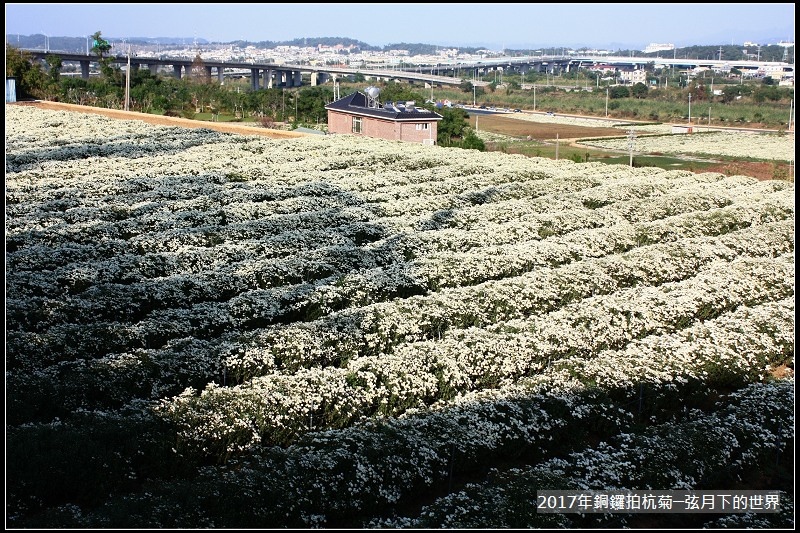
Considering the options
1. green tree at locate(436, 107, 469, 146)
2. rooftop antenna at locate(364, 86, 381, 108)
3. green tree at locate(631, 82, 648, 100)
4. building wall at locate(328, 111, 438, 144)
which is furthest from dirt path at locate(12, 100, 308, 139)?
green tree at locate(631, 82, 648, 100)

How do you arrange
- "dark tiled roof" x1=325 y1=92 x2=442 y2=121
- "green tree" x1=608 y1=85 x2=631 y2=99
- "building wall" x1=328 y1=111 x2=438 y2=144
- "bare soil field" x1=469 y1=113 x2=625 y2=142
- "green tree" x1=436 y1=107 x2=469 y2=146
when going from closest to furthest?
"building wall" x1=328 y1=111 x2=438 y2=144, "dark tiled roof" x1=325 y1=92 x2=442 y2=121, "green tree" x1=436 y1=107 x2=469 y2=146, "bare soil field" x1=469 y1=113 x2=625 y2=142, "green tree" x1=608 y1=85 x2=631 y2=99

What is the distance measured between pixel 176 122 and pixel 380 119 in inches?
764

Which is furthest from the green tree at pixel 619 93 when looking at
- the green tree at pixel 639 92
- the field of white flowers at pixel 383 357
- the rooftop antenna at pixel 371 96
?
the field of white flowers at pixel 383 357

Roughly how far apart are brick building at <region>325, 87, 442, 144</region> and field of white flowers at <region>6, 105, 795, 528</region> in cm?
2469

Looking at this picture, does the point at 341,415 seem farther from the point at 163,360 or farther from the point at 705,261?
the point at 705,261

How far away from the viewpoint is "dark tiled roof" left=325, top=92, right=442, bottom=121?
66500 mm

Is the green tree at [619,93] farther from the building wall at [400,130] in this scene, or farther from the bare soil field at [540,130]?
the building wall at [400,130]

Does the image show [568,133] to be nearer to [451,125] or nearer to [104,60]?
[451,125]

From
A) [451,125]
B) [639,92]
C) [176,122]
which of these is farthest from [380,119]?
[639,92]

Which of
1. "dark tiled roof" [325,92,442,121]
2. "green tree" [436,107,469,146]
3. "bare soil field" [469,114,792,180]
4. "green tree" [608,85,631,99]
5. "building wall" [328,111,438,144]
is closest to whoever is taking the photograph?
"bare soil field" [469,114,792,180]

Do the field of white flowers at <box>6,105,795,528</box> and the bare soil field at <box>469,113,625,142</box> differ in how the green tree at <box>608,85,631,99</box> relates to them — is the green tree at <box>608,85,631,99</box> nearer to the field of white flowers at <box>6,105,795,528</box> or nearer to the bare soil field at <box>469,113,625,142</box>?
the bare soil field at <box>469,113,625,142</box>

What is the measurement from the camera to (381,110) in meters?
68.8

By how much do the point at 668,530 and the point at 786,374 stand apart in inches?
409

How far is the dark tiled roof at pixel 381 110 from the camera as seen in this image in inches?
2618
